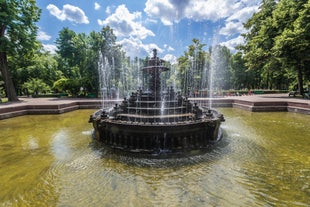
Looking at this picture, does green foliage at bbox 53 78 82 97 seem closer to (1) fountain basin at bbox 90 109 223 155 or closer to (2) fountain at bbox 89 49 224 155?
(2) fountain at bbox 89 49 224 155

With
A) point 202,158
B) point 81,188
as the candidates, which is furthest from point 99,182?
point 202,158

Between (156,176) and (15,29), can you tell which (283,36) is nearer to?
(156,176)

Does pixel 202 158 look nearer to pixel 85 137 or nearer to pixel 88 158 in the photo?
pixel 88 158

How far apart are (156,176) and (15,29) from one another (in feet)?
81.1

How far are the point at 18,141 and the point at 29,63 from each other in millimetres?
32382

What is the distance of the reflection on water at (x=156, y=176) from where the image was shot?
3.59 m

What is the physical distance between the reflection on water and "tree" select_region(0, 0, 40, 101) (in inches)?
722

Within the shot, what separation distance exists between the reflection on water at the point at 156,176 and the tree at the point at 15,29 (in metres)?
18.3

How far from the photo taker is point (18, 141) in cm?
765

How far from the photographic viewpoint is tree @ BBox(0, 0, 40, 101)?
1866 cm

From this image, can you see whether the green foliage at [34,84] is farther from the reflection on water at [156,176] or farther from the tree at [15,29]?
the reflection on water at [156,176]

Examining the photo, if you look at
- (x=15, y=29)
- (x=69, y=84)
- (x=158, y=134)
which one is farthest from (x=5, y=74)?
(x=158, y=134)

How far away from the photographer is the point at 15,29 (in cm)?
1938

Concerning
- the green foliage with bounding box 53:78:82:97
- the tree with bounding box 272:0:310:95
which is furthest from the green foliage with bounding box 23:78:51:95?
the tree with bounding box 272:0:310:95
